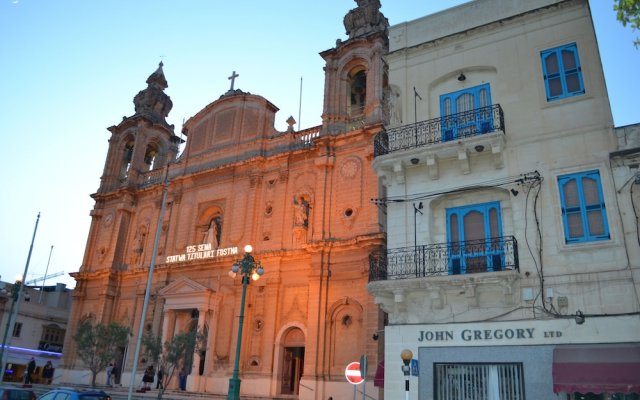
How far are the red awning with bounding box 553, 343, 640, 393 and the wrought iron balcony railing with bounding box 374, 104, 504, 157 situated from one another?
19.2 ft

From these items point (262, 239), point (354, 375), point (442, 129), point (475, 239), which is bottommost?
point (354, 375)

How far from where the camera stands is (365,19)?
30469 millimetres

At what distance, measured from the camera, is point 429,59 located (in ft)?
55.7

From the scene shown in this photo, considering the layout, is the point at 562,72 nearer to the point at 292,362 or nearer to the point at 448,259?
the point at 448,259

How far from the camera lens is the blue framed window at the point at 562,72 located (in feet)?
46.4

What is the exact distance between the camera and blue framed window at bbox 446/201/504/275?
13.7m

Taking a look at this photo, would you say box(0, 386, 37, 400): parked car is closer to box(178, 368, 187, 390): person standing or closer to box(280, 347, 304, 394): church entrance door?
box(178, 368, 187, 390): person standing

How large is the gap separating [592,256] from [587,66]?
508 cm

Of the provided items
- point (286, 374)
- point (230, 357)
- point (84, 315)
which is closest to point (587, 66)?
point (286, 374)

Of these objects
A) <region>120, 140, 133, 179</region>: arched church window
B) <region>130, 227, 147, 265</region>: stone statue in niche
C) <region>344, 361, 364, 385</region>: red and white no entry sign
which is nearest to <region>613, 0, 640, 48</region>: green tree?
<region>344, 361, 364, 385</region>: red and white no entry sign

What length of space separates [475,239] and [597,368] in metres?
4.21

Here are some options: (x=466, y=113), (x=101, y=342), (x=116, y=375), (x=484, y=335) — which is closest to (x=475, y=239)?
(x=484, y=335)

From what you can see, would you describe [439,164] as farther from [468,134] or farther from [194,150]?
[194,150]

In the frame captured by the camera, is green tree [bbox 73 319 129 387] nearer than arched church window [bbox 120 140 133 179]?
Yes
